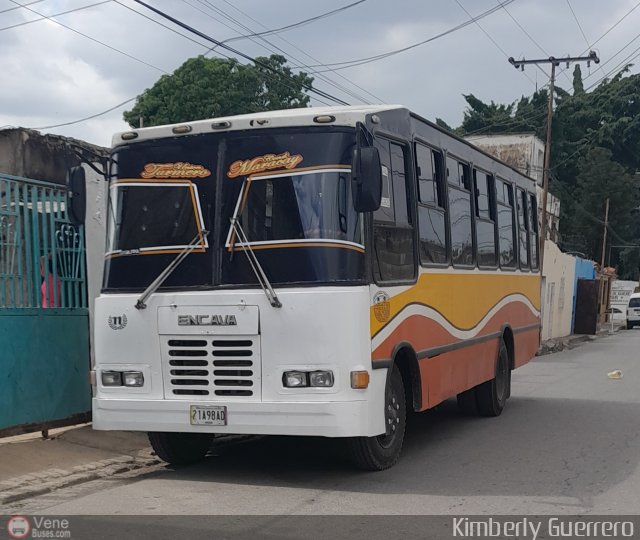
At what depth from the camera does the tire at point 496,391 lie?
463 inches

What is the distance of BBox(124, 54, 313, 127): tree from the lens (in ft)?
152

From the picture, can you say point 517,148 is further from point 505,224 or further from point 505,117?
point 505,224

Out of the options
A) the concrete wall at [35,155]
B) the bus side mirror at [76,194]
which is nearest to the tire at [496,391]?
the concrete wall at [35,155]

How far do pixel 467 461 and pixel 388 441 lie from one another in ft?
3.77

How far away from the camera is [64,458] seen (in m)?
8.43

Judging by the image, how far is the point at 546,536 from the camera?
586 centimetres

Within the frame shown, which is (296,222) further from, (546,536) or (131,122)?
(131,122)

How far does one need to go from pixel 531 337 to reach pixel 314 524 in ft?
28.9

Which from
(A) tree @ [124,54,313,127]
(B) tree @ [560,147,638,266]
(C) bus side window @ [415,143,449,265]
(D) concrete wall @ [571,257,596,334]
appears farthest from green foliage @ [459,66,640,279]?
(C) bus side window @ [415,143,449,265]

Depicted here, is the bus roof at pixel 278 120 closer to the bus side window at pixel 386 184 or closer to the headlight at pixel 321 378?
the bus side window at pixel 386 184

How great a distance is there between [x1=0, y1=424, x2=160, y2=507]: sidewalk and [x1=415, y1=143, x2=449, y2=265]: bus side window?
349 centimetres

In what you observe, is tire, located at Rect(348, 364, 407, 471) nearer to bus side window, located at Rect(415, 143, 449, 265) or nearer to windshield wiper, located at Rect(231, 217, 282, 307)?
windshield wiper, located at Rect(231, 217, 282, 307)

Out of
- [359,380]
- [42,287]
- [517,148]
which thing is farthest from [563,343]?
[517,148]

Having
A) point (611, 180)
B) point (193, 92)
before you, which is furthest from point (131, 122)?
point (611, 180)
